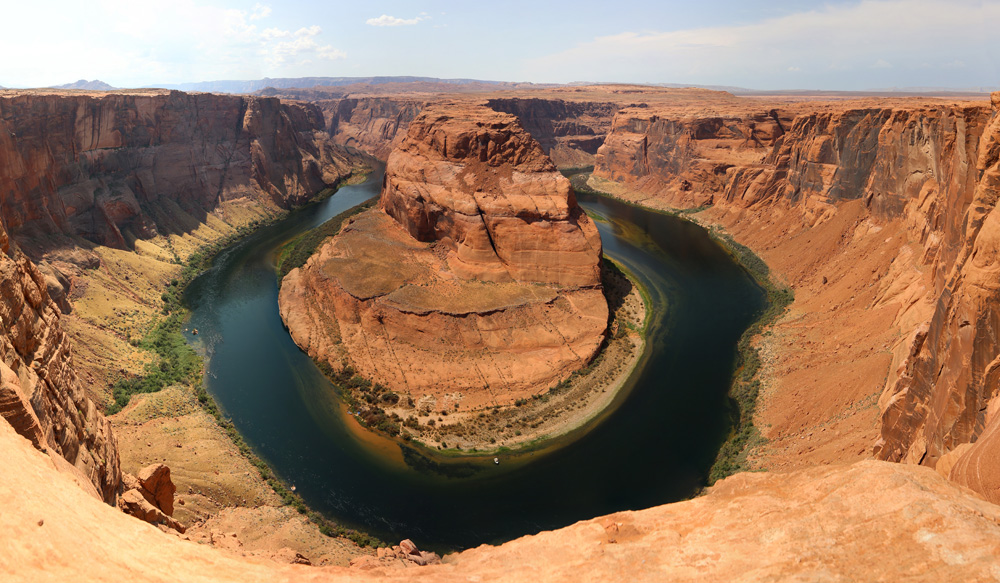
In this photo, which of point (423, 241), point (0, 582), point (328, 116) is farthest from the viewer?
point (328, 116)

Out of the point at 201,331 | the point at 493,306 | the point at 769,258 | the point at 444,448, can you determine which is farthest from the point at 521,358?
the point at 769,258

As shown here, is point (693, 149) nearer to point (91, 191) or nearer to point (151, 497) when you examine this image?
point (91, 191)

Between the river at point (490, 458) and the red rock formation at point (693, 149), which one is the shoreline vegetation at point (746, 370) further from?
the red rock formation at point (693, 149)

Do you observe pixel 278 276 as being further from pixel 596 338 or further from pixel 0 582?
pixel 0 582

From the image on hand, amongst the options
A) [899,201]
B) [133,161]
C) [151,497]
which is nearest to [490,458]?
[151,497]

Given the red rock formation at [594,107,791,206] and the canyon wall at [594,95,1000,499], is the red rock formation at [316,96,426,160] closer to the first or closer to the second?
the canyon wall at [594,95,1000,499]

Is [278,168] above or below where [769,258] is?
above
